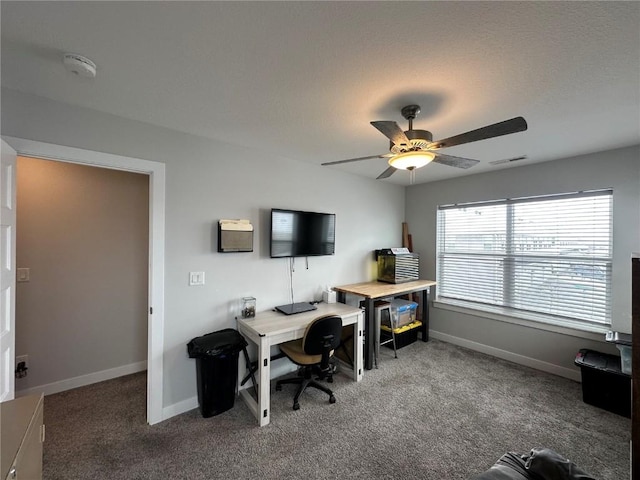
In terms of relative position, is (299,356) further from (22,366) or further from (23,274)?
(23,274)

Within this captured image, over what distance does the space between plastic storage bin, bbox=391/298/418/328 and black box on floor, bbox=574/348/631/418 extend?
1807 mm

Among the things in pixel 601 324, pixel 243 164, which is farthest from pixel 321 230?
pixel 601 324

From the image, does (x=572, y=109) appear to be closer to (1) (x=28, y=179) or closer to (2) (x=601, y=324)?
(2) (x=601, y=324)

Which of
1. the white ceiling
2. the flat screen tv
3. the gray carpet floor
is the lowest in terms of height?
the gray carpet floor

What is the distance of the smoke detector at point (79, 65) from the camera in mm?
1389

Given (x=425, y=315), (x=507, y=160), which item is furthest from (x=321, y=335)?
(x=507, y=160)

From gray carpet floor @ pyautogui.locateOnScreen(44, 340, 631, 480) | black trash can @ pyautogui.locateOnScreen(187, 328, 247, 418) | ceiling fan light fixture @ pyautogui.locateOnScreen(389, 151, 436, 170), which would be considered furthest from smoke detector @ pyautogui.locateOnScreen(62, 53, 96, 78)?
gray carpet floor @ pyautogui.locateOnScreen(44, 340, 631, 480)

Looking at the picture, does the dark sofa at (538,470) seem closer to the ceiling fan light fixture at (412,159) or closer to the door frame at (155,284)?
the ceiling fan light fixture at (412,159)

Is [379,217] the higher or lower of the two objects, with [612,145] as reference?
lower

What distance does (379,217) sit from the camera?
13.9 feet

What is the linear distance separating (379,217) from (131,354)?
147 inches

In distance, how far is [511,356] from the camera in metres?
3.39

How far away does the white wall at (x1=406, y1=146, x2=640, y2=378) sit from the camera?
8.78ft

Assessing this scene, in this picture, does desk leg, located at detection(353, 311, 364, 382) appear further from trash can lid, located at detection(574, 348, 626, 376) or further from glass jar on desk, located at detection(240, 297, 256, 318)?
trash can lid, located at detection(574, 348, 626, 376)
